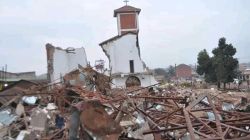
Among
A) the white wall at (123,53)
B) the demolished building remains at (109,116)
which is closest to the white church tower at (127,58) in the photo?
the white wall at (123,53)

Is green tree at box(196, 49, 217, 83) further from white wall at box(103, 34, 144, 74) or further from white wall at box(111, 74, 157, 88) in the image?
white wall at box(103, 34, 144, 74)

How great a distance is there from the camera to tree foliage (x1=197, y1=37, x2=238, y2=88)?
44938 millimetres

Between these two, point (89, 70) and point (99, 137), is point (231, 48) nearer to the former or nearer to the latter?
point (89, 70)


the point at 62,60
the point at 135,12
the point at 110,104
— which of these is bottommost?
the point at 110,104

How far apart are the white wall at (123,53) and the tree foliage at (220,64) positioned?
10462 millimetres

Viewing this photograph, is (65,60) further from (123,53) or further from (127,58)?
(127,58)

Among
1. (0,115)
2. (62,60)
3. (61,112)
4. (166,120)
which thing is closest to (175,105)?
(166,120)

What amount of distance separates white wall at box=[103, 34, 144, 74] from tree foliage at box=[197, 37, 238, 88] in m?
10.5

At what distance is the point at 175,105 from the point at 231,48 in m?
38.9

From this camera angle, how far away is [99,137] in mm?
6574

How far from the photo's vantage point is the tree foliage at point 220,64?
44938 millimetres

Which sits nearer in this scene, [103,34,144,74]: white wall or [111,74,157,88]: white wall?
[111,74,157,88]: white wall

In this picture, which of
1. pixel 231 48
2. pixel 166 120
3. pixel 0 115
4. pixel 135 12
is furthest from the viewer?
pixel 231 48

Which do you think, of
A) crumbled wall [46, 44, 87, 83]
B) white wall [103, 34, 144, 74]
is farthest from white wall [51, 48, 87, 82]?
white wall [103, 34, 144, 74]
